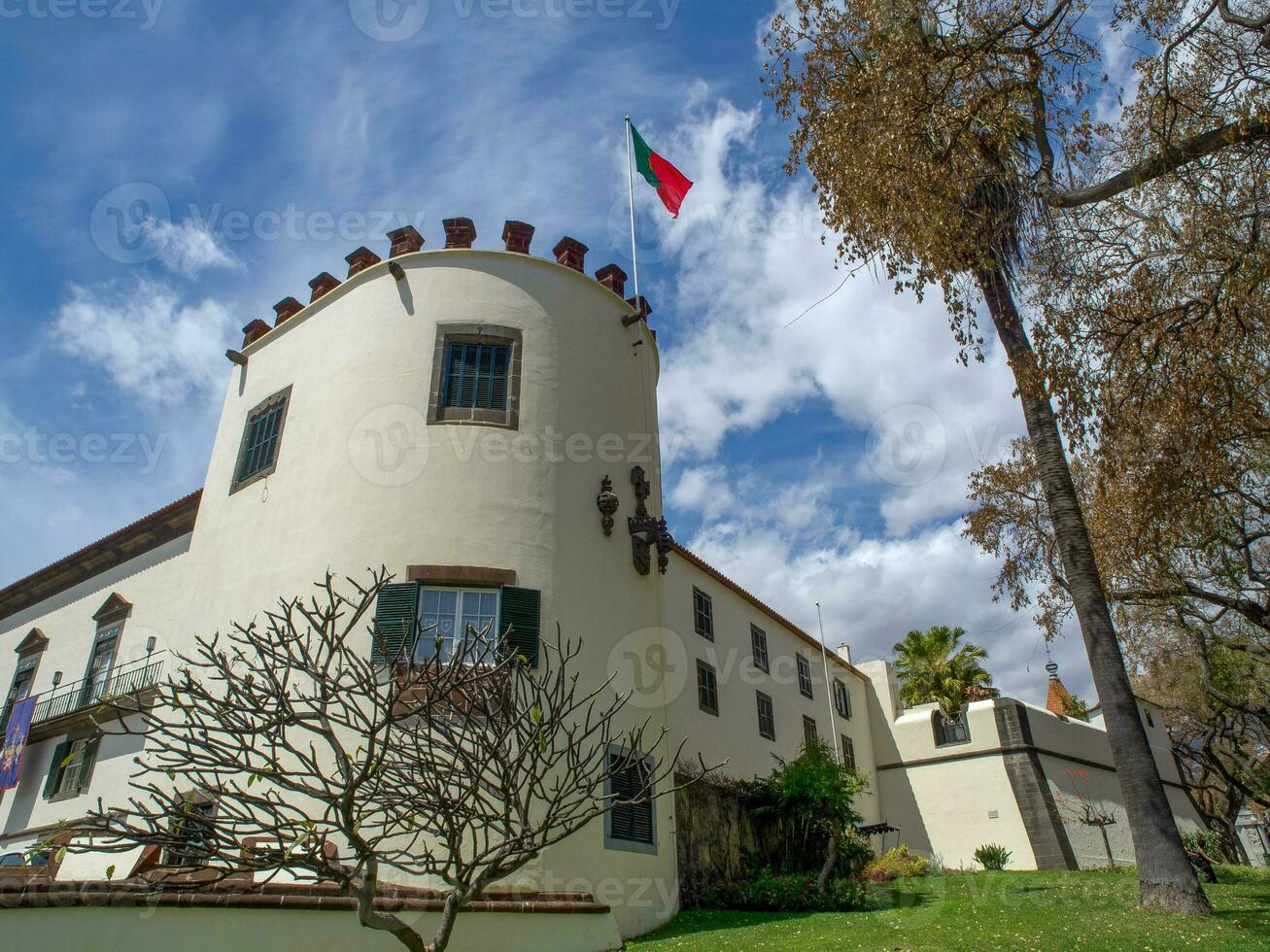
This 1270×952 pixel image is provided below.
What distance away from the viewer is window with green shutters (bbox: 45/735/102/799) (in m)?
19.0

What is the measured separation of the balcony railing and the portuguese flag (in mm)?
14370

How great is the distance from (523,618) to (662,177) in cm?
1051

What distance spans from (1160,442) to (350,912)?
13335 millimetres

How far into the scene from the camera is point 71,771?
65.3 ft

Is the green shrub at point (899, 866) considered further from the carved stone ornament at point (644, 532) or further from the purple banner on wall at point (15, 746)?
the purple banner on wall at point (15, 746)

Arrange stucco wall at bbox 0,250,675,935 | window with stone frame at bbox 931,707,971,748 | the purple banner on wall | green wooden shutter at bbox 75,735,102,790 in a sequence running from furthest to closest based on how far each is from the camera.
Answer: window with stone frame at bbox 931,707,971,748, the purple banner on wall, green wooden shutter at bbox 75,735,102,790, stucco wall at bbox 0,250,675,935

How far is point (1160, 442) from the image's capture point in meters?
13.7

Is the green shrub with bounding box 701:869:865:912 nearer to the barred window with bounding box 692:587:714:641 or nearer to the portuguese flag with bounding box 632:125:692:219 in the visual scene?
the barred window with bounding box 692:587:714:641

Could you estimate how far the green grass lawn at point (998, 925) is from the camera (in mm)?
10258

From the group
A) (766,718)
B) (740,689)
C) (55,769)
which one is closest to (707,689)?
(740,689)

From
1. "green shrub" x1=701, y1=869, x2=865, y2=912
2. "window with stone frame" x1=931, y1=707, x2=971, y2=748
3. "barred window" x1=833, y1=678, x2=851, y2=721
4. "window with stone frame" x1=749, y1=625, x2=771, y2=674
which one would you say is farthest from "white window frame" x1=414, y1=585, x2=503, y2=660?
"window with stone frame" x1=931, y1=707, x2=971, y2=748

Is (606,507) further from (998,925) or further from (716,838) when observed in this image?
(998,925)

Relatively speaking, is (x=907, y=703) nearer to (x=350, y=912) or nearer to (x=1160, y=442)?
(x=1160, y=442)

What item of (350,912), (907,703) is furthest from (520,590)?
(907,703)
